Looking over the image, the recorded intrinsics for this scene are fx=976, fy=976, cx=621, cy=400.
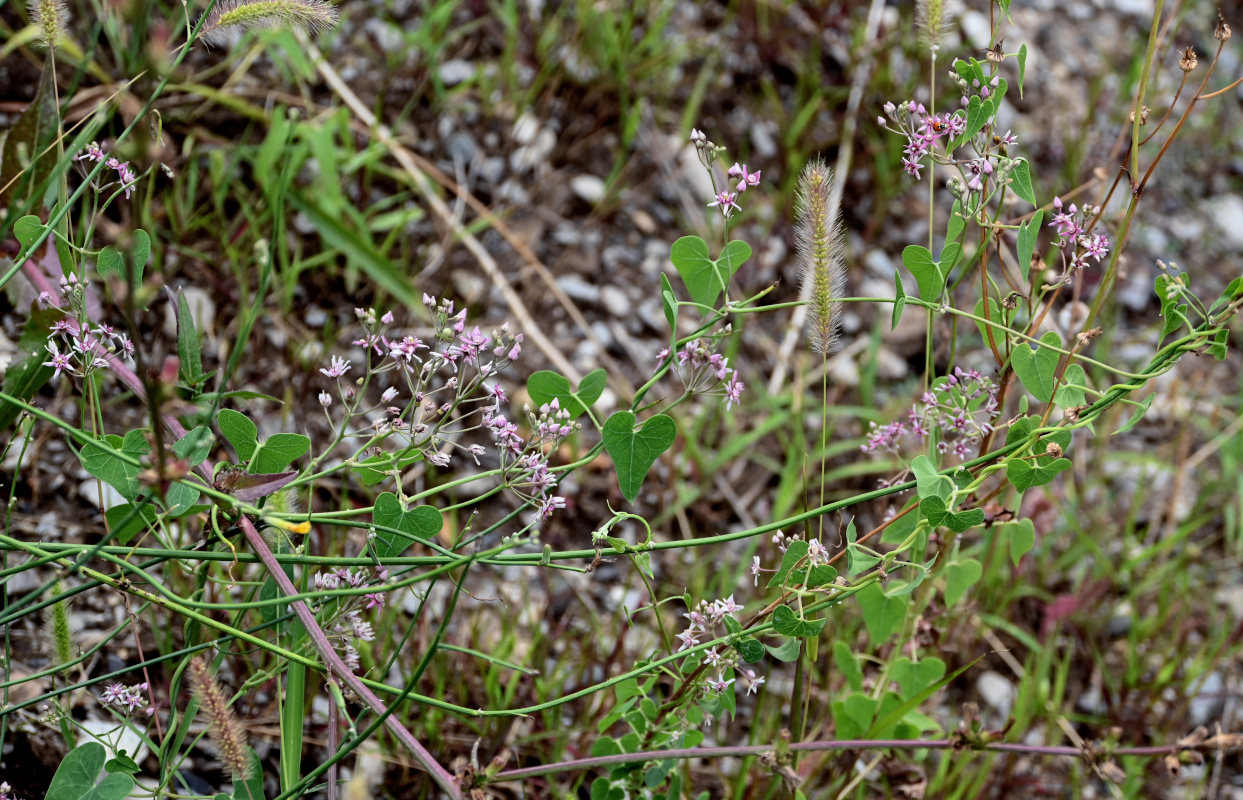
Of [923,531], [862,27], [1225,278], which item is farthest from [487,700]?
[1225,278]

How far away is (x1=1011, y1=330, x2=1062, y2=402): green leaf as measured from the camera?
3.47 feet

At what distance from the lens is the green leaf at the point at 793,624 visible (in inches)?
39.6

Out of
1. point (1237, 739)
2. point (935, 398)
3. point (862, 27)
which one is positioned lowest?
point (1237, 739)

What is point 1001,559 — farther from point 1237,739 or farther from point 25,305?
point 25,305

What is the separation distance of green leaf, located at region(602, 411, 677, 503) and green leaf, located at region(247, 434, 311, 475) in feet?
1.05

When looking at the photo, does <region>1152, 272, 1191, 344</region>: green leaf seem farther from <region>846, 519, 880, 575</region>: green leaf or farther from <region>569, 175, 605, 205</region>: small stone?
<region>569, 175, 605, 205</region>: small stone

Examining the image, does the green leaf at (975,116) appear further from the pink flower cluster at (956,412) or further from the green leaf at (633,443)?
the green leaf at (633,443)

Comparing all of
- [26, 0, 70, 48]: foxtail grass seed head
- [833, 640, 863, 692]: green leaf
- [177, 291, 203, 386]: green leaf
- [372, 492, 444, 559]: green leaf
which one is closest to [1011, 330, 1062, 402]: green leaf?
[833, 640, 863, 692]: green leaf

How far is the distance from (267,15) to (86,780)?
2.59ft

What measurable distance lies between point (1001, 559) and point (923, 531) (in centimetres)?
85

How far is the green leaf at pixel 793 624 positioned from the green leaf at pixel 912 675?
338 millimetres

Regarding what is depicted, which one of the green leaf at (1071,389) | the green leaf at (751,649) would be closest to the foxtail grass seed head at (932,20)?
the green leaf at (1071,389)

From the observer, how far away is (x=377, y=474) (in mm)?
1059

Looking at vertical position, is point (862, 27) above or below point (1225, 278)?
above
